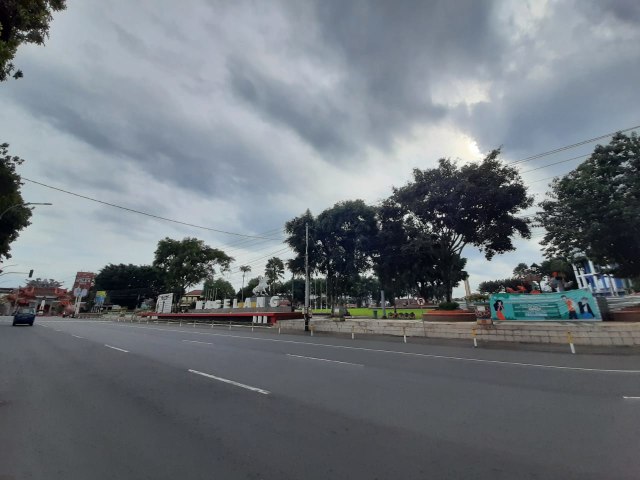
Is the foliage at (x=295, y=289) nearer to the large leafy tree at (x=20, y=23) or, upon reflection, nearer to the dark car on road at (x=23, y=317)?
the dark car on road at (x=23, y=317)

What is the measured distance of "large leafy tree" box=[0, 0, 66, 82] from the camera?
6.68 metres

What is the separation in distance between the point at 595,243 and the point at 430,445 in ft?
75.4

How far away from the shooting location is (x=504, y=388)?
→ 23.0 ft

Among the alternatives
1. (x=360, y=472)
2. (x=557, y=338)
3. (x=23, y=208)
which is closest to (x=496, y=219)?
(x=557, y=338)

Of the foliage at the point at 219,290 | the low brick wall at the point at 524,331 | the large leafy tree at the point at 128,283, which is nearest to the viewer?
the low brick wall at the point at 524,331

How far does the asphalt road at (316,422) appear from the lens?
345 cm

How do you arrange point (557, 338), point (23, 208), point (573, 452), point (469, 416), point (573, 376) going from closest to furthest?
point (573, 452) → point (469, 416) → point (573, 376) → point (557, 338) → point (23, 208)

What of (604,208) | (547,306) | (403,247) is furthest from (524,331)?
(403,247)

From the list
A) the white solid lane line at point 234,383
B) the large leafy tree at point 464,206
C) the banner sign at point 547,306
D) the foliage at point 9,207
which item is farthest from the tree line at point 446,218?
the foliage at point 9,207

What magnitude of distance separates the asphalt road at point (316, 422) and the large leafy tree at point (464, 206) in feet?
58.8

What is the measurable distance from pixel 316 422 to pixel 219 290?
10633cm

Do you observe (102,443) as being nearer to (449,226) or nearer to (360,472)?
(360,472)

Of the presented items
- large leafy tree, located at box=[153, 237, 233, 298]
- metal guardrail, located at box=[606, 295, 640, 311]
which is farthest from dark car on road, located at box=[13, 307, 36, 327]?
metal guardrail, located at box=[606, 295, 640, 311]

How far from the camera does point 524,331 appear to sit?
53.6 feet
